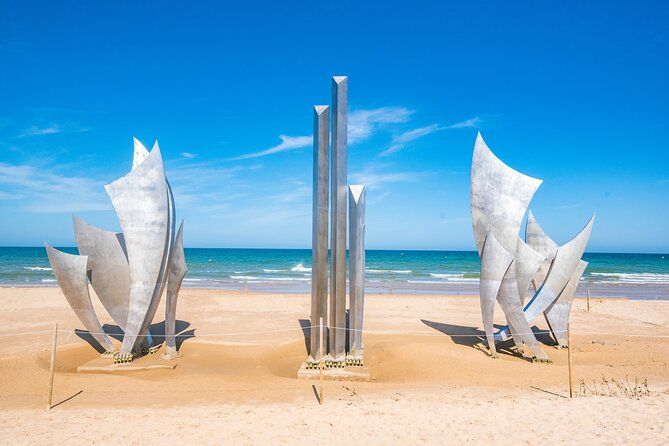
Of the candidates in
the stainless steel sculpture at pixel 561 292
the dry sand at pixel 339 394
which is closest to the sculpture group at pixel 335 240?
the dry sand at pixel 339 394

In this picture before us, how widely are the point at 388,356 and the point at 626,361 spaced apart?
18.7ft

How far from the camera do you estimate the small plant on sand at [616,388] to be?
27.1 ft

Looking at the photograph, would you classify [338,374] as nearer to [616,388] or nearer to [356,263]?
[356,263]

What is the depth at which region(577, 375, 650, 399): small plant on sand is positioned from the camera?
8273 mm

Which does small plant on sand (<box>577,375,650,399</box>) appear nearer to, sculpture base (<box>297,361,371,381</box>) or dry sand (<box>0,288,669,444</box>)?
dry sand (<box>0,288,669,444</box>)

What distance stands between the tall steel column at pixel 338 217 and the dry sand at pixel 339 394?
1182mm

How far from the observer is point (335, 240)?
9.89m

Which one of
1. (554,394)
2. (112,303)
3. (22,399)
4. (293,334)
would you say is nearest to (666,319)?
(554,394)

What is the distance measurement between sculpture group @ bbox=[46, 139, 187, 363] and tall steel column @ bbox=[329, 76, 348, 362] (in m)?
3.68

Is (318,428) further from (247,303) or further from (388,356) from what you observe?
(247,303)

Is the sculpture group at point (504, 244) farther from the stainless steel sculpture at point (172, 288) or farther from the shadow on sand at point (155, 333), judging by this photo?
the shadow on sand at point (155, 333)

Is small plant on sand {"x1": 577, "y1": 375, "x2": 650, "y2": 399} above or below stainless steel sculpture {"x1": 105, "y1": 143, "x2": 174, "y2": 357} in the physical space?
below

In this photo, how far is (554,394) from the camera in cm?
827

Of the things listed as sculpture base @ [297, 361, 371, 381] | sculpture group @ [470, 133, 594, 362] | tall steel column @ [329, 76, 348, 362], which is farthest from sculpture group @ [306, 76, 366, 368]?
sculpture group @ [470, 133, 594, 362]
